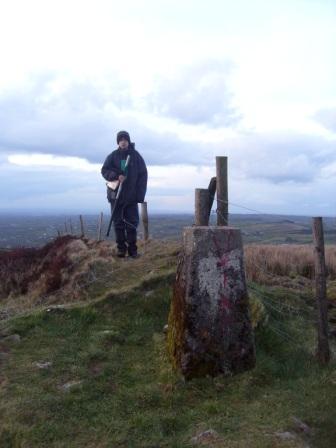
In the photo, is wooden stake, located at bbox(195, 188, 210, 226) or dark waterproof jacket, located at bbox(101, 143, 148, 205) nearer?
wooden stake, located at bbox(195, 188, 210, 226)

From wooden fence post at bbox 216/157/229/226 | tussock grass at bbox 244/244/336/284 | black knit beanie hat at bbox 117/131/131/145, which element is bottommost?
tussock grass at bbox 244/244/336/284

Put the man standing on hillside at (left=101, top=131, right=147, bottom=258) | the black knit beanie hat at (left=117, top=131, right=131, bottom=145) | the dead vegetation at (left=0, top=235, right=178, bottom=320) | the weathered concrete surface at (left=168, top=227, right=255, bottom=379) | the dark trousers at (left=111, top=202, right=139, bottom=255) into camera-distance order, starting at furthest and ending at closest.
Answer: the dark trousers at (left=111, top=202, right=139, bottom=255)
the man standing on hillside at (left=101, top=131, right=147, bottom=258)
the black knit beanie hat at (left=117, top=131, right=131, bottom=145)
the dead vegetation at (left=0, top=235, right=178, bottom=320)
the weathered concrete surface at (left=168, top=227, right=255, bottom=379)

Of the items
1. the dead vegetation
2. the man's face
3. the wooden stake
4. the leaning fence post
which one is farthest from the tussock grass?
the leaning fence post

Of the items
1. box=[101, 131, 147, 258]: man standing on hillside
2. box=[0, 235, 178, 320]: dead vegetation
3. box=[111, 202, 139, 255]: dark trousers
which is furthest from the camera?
box=[111, 202, 139, 255]: dark trousers

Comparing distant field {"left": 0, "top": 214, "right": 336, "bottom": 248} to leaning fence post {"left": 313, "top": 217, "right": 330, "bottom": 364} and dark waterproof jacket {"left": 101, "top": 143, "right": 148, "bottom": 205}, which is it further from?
dark waterproof jacket {"left": 101, "top": 143, "right": 148, "bottom": 205}

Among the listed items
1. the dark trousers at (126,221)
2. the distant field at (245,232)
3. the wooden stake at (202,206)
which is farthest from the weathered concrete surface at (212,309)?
the dark trousers at (126,221)

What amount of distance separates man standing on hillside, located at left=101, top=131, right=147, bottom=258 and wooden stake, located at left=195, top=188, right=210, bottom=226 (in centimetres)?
337

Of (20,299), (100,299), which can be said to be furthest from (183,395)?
(20,299)

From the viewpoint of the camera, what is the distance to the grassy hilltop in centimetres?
464

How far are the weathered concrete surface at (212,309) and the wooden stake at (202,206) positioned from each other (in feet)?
3.61

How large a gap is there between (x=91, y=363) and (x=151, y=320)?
155 cm

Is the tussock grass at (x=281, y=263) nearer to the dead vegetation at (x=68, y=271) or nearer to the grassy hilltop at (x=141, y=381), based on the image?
the grassy hilltop at (x=141, y=381)

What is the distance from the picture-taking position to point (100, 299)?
789 cm

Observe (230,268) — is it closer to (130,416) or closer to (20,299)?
(130,416)
